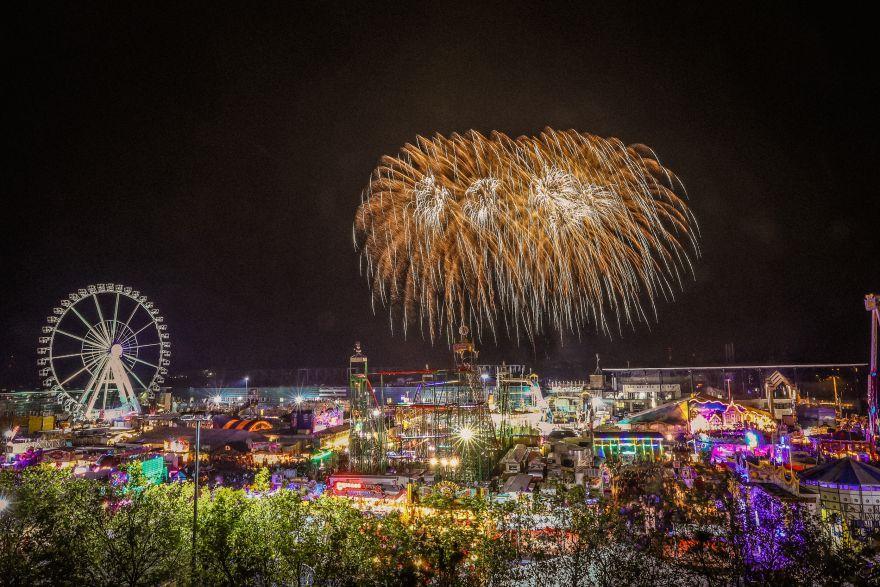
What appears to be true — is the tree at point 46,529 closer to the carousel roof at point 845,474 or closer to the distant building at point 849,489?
the distant building at point 849,489

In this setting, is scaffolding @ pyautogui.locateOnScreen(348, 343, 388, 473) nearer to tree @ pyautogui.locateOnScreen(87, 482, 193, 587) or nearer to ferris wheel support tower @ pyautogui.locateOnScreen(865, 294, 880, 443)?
tree @ pyautogui.locateOnScreen(87, 482, 193, 587)

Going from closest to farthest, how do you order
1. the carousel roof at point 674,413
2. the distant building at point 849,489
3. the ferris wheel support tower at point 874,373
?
the distant building at point 849,489
the ferris wheel support tower at point 874,373
the carousel roof at point 674,413

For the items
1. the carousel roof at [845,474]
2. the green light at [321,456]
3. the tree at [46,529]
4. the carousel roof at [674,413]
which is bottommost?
the green light at [321,456]

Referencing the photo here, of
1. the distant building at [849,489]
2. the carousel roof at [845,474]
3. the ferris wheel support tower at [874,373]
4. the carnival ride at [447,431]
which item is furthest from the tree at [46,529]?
the ferris wheel support tower at [874,373]

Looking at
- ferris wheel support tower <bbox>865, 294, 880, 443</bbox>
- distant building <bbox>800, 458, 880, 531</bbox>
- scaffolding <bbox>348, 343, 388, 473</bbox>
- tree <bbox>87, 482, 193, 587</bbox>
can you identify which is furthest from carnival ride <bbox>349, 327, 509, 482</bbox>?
ferris wheel support tower <bbox>865, 294, 880, 443</bbox>

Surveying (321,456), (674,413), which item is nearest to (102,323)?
(321,456)

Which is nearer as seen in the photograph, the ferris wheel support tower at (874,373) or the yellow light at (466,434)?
the yellow light at (466,434)

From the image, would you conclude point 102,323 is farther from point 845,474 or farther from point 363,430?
point 845,474

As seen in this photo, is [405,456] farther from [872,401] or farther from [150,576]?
[872,401]
